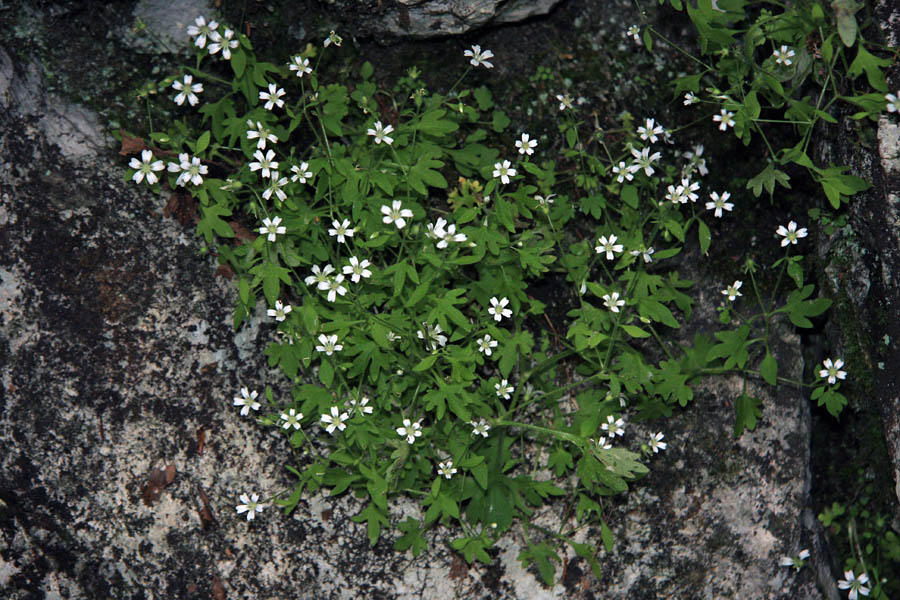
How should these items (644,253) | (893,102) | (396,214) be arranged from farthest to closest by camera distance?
(644,253), (396,214), (893,102)

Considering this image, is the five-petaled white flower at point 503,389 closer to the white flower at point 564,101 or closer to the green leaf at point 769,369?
the green leaf at point 769,369

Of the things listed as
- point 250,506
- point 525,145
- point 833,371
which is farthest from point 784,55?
point 250,506

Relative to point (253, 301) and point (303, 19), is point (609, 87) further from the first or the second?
point (253, 301)

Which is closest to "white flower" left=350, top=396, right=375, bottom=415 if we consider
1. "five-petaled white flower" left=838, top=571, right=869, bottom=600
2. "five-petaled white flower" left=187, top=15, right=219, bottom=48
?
"five-petaled white flower" left=187, top=15, right=219, bottom=48

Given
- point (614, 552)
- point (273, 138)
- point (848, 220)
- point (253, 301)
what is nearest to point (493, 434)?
point (614, 552)

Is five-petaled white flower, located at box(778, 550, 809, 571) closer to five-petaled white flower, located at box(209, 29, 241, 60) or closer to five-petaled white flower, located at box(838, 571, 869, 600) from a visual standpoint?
five-petaled white flower, located at box(838, 571, 869, 600)

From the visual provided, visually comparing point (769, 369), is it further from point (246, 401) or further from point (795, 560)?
A: point (246, 401)

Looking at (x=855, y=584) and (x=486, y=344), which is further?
(x=855, y=584)

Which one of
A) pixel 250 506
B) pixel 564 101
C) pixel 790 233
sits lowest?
pixel 250 506
